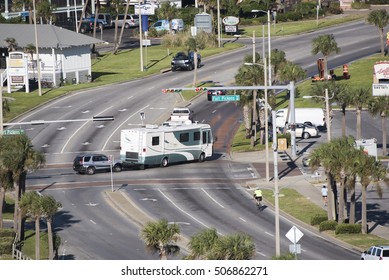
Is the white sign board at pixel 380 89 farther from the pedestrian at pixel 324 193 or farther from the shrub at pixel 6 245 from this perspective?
the shrub at pixel 6 245

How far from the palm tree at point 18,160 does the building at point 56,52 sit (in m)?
60.8

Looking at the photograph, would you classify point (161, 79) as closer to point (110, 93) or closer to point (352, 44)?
point (110, 93)

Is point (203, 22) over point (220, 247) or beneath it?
beneath

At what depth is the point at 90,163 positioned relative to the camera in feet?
306

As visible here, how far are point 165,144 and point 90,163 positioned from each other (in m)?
6.58

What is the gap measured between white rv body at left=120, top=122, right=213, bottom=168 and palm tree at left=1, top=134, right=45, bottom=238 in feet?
76.4

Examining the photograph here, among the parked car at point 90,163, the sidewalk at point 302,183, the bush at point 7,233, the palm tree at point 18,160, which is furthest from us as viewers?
the parked car at point 90,163

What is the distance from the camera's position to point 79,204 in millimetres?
82188

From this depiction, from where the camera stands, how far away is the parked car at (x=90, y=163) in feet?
306

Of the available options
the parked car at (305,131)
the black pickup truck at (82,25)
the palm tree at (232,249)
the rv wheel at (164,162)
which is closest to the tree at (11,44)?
the black pickup truck at (82,25)

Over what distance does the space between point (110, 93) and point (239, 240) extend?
83.4 metres

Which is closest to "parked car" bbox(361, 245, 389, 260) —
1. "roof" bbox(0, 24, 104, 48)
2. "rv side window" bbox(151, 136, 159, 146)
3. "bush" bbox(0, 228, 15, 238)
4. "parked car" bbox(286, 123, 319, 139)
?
"bush" bbox(0, 228, 15, 238)

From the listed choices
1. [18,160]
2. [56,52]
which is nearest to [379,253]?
[18,160]

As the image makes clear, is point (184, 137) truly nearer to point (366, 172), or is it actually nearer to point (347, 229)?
point (347, 229)
